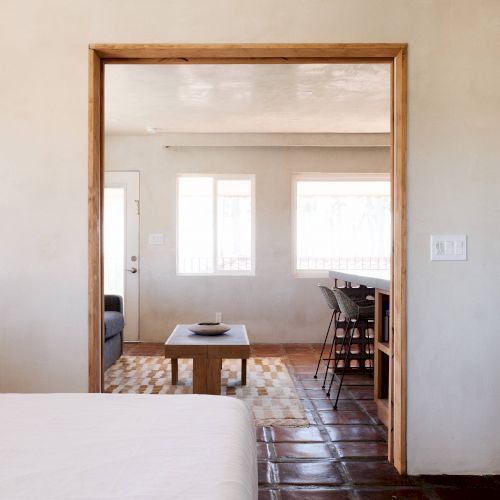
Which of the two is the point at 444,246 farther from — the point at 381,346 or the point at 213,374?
the point at 213,374

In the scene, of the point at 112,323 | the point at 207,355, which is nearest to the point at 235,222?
the point at 112,323

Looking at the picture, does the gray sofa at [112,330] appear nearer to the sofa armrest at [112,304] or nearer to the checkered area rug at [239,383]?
the sofa armrest at [112,304]

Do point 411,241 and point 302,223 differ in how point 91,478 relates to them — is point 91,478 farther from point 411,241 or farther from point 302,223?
point 302,223

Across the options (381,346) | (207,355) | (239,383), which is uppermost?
(381,346)

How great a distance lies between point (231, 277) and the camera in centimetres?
639

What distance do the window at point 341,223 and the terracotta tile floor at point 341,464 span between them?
270 centimetres

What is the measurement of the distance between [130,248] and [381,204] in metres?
3.19

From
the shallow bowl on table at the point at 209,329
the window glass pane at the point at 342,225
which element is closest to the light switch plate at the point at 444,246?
the shallow bowl on table at the point at 209,329

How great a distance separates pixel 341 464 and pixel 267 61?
2.17m

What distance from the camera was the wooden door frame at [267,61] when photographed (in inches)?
100

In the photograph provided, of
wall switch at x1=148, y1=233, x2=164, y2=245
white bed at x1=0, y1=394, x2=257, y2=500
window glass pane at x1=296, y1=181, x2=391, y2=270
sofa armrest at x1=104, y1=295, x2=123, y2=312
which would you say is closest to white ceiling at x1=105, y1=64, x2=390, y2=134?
window glass pane at x1=296, y1=181, x2=391, y2=270

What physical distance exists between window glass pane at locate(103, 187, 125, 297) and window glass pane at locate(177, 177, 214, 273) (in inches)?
27.4

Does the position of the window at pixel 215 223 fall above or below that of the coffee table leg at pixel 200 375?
above

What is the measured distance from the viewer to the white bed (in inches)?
41.3
